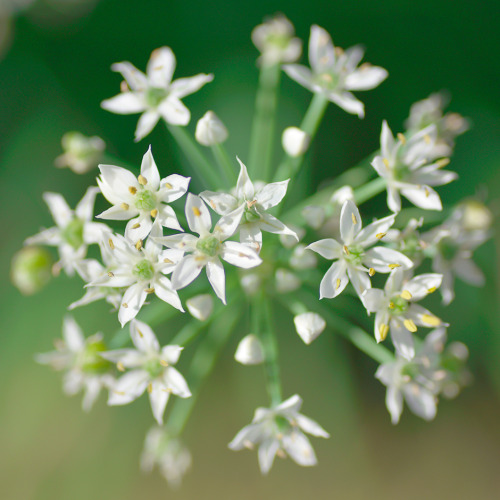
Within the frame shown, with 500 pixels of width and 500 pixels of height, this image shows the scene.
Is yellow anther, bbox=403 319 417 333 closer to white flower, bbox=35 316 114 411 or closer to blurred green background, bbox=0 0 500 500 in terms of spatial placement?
white flower, bbox=35 316 114 411

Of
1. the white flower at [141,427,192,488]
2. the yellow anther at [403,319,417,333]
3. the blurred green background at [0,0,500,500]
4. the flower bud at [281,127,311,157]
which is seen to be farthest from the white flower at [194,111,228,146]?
the white flower at [141,427,192,488]

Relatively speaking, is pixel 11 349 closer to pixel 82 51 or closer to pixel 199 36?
pixel 82 51

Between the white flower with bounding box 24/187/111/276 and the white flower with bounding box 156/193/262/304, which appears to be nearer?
the white flower with bounding box 156/193/262/304

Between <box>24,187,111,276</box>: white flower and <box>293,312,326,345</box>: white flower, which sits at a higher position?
<box>24,187,111,276</box>: white flower

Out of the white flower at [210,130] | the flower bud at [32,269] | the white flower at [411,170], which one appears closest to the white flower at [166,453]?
the flower bud at [32,269]

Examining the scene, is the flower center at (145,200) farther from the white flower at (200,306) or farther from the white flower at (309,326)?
the white flower at (309,326)
